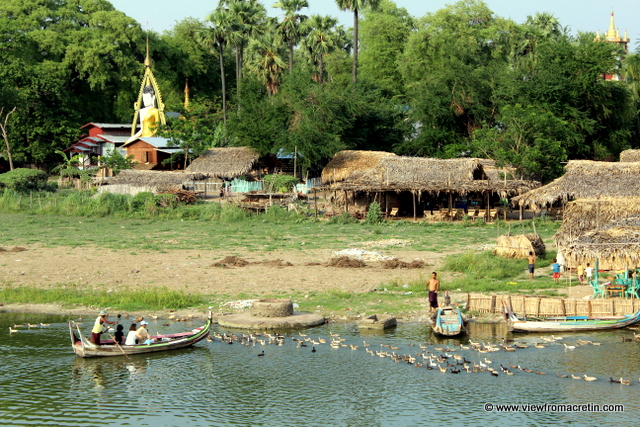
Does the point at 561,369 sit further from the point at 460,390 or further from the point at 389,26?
the point at 389,26

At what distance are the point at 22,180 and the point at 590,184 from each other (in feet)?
114

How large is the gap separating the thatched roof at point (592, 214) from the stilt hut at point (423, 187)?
14.1 m

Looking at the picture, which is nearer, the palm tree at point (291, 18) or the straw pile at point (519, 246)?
the straw pile at point (519, 246)

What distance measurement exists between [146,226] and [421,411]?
90.4ft

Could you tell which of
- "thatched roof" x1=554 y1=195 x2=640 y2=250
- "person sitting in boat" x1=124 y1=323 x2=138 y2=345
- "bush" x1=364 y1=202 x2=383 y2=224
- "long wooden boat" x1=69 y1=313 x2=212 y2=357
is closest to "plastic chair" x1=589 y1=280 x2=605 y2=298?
"thatched roof" x1=554 y1=195 x2=640 y2=250

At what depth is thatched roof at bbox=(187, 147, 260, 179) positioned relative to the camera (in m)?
54.6

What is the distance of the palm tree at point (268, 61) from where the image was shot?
6291cm

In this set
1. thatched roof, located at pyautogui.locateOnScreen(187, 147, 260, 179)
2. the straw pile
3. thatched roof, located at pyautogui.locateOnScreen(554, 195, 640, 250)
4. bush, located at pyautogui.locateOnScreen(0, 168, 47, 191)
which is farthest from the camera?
thatched roof, located at pyautogui.locateOnScreen(187, 147, 260, 179)

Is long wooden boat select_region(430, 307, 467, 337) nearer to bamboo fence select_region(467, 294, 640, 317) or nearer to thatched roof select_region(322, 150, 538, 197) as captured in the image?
bamboo fence select_region(467, 294, 640, 317)

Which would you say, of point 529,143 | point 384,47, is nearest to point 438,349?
point 529,143

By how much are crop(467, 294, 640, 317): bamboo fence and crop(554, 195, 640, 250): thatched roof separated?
5.32 m

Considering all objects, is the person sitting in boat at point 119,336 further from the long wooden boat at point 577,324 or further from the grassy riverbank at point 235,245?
the long wooden boat at point 577,324

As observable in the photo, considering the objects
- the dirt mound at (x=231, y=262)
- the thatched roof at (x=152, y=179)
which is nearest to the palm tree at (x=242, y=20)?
the thatched roof at (x=152, y=179)

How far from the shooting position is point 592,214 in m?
26.2
